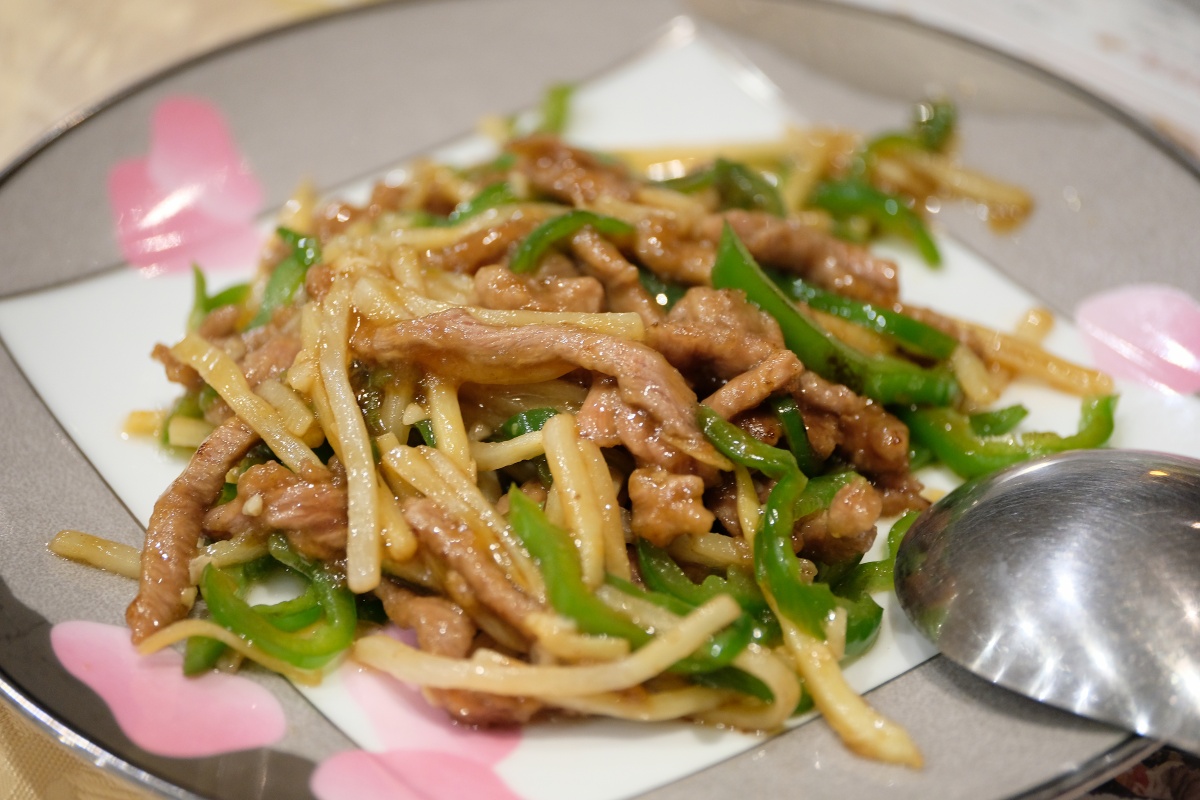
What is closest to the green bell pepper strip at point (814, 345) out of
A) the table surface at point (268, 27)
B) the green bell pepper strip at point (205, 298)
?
the green bell pepper strip at point (205, 298)

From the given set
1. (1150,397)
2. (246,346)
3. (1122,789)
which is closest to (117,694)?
(246,346)

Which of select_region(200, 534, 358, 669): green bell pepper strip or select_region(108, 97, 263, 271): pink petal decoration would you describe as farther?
select_region(108, 97, 263, 271): pink petal decoration

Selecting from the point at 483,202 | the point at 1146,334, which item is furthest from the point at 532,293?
the point at 1146,334

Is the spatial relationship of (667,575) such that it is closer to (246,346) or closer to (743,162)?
(246,346)

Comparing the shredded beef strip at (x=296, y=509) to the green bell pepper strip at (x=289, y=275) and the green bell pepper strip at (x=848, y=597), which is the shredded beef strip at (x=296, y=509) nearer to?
the green bell pepper strip at (x=289, y=275)

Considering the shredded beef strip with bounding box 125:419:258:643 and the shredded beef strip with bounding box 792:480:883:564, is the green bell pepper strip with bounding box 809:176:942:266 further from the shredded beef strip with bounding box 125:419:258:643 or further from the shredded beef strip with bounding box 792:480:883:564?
the shredded beef strip with bounding box 125:419:258:643

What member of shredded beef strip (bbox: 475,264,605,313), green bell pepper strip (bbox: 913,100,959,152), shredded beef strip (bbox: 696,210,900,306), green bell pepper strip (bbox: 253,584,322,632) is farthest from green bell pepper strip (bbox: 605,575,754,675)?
green bell pepper strip (bbox: 913,100,959,152)

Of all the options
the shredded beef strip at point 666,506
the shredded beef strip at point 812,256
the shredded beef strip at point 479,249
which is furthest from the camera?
the shredded beef strip at point 812,256
